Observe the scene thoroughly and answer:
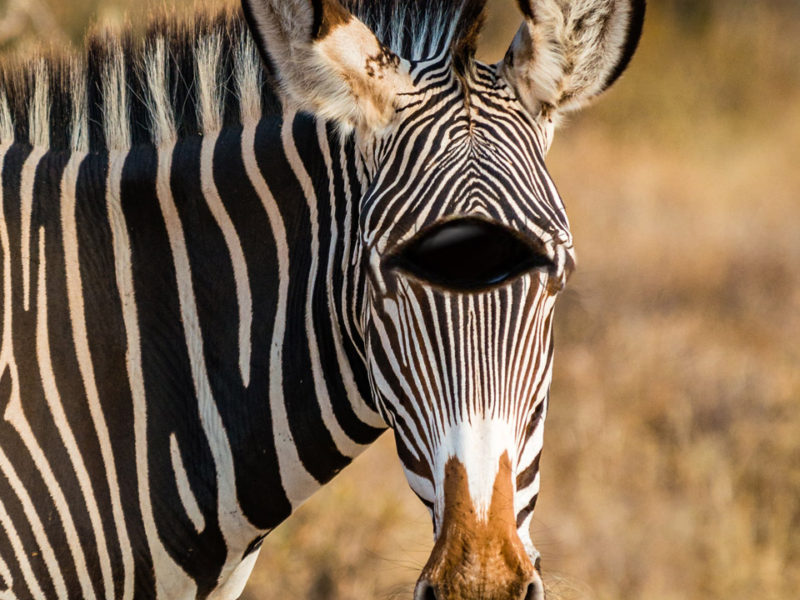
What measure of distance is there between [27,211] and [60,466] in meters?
0.76

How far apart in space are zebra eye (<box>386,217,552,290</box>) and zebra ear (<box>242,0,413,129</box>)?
41 centimetres

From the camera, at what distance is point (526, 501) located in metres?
2.42

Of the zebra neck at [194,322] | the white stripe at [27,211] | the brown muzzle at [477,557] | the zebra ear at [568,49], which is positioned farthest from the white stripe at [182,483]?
the zebra ear at [568,49]

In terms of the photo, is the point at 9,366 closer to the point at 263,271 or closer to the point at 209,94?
the point at 263,271

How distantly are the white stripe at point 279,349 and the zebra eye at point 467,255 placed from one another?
582mm

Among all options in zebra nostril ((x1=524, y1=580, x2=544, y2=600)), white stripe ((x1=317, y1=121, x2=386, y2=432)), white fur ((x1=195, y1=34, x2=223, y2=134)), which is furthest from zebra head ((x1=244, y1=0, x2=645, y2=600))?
white fur ((x1=195, y1=34, x2=223, y2=134))

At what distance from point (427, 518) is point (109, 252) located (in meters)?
3.70

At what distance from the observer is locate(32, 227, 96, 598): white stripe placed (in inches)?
105

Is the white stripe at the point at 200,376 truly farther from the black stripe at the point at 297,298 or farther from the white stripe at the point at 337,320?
the white stripe at the point at 337,320

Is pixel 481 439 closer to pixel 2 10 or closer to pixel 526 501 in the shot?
pixel 526 501

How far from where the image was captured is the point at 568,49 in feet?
8.50

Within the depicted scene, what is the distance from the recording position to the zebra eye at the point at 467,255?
7.61 feet

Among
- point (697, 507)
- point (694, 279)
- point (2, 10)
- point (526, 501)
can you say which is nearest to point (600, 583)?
point (697, 507)

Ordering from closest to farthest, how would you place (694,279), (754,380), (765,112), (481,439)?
(481,439) → (754,380) → (694,279) → (765,112)
